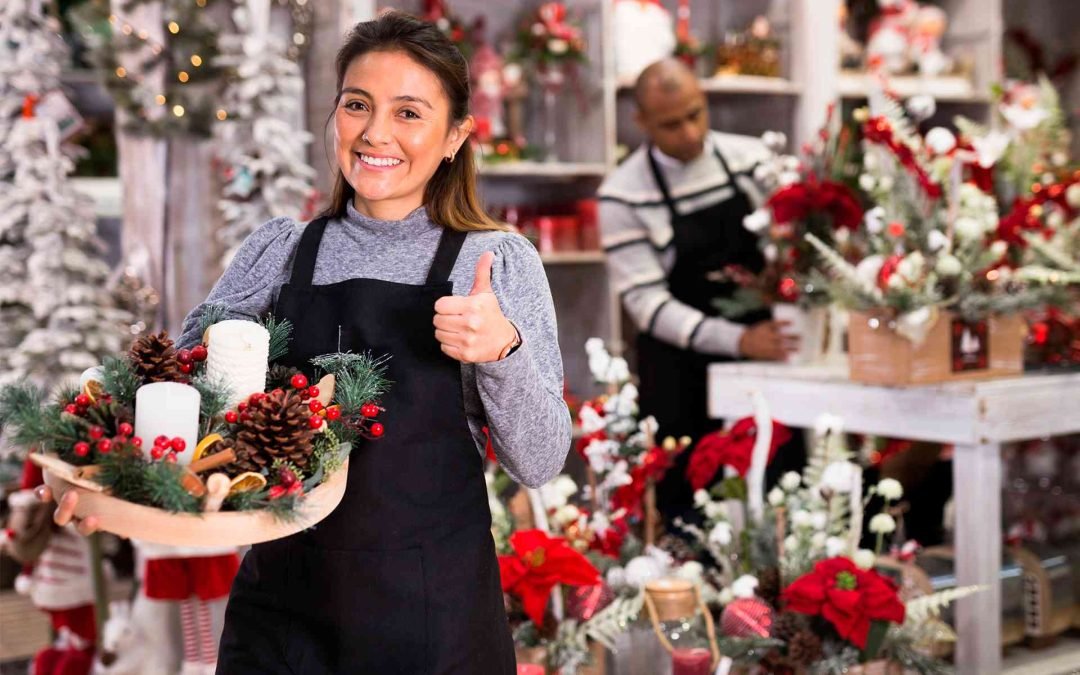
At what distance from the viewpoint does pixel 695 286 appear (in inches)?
157

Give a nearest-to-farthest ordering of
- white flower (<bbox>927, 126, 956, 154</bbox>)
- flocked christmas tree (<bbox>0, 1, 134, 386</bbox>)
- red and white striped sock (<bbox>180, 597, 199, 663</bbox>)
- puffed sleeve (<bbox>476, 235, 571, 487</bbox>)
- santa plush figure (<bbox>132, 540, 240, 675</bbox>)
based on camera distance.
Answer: puffed sleeve (<bbox>476, 235, 571, 487</bbox>) → white flower (<bbox>927, 126, 956, 154</bbox>) → santa plush figure (<bbox>132, 540, 240, 675</bbox>) → red and white striped sock (<bbox>180, 597, 199, 663</bbox>) → flocked christmas tree (<bbox>0, 1, 134, 386</bbox>)

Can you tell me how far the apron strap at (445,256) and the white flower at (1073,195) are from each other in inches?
74.2

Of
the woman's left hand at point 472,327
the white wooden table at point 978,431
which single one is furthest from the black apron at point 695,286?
the woman's left hand at point 472,327

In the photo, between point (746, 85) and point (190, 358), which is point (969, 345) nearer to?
point (190, 358)

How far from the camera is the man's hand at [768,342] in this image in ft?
10.7

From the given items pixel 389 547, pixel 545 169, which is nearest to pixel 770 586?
pixel 389 547

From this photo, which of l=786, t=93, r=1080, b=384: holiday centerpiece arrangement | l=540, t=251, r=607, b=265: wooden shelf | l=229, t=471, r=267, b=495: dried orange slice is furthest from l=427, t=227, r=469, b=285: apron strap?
l=540, t=251, r=607, b=265: wooden shelf

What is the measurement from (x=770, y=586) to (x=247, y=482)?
51.7 inches

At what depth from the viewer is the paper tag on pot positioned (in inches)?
108

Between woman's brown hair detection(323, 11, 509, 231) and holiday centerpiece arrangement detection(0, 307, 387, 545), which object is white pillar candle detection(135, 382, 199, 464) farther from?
woman's brown hair detection(323, 11, 509, 231)

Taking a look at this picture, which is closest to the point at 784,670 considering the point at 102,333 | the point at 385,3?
the point at 102,333

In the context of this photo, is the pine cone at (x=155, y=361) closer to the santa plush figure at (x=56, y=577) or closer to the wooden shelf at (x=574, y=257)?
the santa plush figure at (x=56, y=577)

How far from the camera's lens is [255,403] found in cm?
134

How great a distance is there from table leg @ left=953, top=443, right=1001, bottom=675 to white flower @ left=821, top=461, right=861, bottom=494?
0.38m
